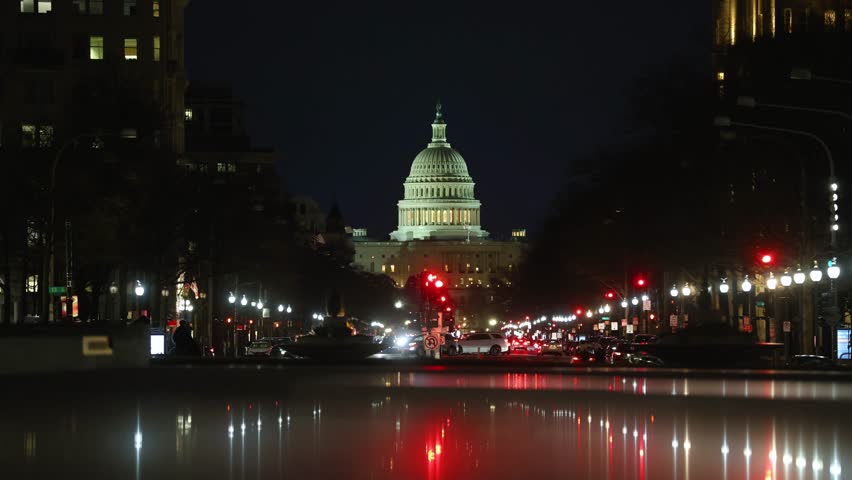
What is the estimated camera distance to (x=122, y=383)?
37.2 metres

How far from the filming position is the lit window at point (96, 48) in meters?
106

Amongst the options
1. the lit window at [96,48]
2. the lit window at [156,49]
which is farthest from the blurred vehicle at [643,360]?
the lit window at [156,49]

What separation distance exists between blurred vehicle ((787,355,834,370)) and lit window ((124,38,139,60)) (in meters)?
59.4

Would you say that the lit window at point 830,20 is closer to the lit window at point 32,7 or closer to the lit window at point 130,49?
the lit window at point 130,49

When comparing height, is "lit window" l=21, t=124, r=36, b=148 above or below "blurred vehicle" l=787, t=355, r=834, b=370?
above

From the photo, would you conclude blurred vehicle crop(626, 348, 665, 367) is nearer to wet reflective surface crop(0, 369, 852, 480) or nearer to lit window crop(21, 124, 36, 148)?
wet reflective surface crop(0, 369, 852, 480)

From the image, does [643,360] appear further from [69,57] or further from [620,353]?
[69,57]

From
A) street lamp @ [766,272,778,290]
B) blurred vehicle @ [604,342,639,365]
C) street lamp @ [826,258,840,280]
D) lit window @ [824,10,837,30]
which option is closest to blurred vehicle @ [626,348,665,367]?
blurred vehicle @ [604,342,639,365]

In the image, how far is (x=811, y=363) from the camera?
176 feet

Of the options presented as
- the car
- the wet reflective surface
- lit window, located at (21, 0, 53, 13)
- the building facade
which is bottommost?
the wet reflective surface

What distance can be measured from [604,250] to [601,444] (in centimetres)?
7148

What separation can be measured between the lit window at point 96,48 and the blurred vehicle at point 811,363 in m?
59.4

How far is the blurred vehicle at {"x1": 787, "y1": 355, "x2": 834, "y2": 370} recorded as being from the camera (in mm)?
51231

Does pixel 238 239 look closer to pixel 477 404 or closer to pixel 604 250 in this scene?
pixel 604 250
